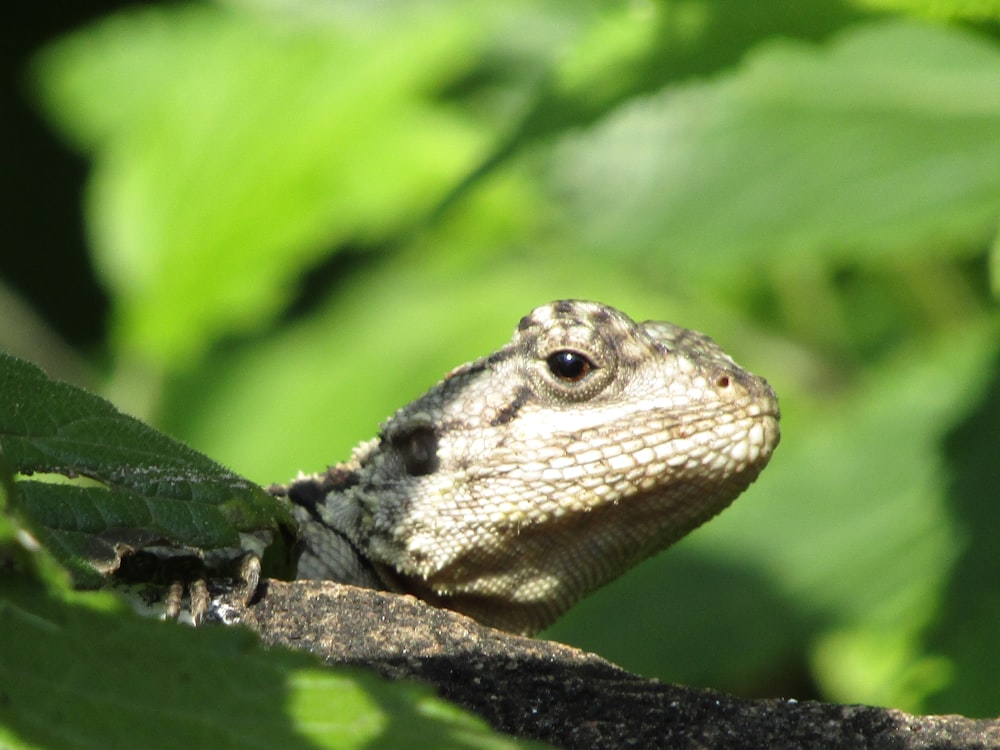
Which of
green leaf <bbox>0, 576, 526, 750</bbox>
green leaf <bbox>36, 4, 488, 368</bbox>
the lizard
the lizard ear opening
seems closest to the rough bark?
green leaf <bbox>0, 576, 526, 750</bbox>

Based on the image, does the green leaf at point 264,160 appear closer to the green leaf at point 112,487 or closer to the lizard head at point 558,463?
the lizard head at point 558,463

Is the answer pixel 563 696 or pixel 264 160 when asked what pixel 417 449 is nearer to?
pixel 563 696

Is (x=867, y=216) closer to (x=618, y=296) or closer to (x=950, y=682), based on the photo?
(x=950, y=682)

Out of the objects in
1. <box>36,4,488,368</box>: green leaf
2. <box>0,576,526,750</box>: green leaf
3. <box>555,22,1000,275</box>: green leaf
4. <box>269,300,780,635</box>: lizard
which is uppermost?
<box>36,4,488,368</box>: green leaf

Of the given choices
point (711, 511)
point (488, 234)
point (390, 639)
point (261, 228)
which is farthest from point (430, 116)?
point (390, 639)

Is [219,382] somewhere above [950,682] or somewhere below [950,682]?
above

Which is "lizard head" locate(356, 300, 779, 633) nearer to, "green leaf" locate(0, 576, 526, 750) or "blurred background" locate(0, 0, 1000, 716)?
"blurred background" locate(0, 0, 1000, 716)

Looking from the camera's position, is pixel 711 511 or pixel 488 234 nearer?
pixel 711 511

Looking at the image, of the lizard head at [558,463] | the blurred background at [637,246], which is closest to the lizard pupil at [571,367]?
the lizard head at [558,463]
